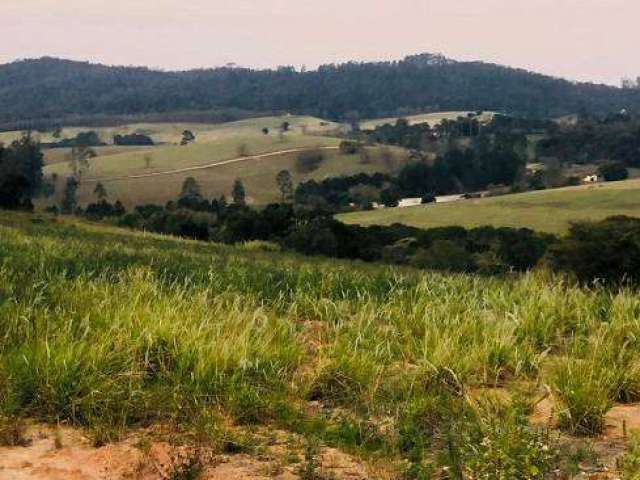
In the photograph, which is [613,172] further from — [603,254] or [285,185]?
[603,254]

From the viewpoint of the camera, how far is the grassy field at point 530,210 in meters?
118

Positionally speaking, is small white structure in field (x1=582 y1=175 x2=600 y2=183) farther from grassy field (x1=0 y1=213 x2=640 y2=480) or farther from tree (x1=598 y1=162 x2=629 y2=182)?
grassy field (x1=0 y1=213 x2=640 y2=480)

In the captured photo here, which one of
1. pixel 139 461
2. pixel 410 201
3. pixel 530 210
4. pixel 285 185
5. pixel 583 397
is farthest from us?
pixel 285 185

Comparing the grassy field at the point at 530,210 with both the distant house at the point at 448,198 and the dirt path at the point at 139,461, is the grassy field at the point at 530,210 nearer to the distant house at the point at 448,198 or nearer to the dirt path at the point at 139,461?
the distant house at the point at 448,198

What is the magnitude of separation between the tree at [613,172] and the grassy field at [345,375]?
166 m

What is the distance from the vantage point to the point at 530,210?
126 meters

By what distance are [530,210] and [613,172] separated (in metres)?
46.8

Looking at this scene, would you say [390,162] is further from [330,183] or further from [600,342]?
[600,342]

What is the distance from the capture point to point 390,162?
193500 mm

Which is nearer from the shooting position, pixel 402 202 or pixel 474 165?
pixel 402 202

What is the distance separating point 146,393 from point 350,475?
177 cm

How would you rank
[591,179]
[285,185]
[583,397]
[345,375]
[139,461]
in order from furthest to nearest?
[285,185]
[591,179]
[345,375]
[583,397]
[139,461]

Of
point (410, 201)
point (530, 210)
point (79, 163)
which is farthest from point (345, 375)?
point (79, 163)

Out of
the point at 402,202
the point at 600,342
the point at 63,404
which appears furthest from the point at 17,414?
→ the point at 402,202
